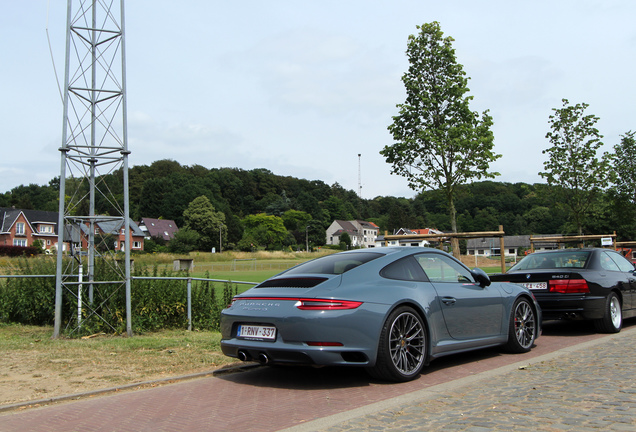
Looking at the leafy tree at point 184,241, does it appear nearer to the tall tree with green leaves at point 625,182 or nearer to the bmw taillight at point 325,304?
the tall tree with green leaves at point 625,182

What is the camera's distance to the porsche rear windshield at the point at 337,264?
6.30 meters

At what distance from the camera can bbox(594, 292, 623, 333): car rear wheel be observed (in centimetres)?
969

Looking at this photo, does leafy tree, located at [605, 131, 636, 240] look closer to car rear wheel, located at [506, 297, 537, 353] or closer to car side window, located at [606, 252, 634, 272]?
car side window, located at [606, 252, 634, 272]

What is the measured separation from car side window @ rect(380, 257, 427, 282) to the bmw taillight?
2.49 ft

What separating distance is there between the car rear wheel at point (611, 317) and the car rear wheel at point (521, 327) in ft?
7.73

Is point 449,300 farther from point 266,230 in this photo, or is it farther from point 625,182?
point 266,230

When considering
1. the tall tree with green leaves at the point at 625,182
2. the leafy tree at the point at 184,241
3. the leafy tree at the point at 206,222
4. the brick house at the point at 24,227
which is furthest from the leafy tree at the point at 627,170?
the leafy tree at the point at 206,222

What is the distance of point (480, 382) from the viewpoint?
→ 233 inches

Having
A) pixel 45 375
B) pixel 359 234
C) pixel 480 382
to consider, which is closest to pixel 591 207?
pixel 480 382

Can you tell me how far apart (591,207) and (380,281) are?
900 inches

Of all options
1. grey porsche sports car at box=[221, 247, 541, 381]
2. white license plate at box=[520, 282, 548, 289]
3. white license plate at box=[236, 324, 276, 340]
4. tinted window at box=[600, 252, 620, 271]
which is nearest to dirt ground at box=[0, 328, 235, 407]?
white license plate at box=[236, 324, 276, 340]

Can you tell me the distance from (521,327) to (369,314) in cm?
316

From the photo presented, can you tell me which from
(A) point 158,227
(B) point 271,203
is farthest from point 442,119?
(B) point 271,203

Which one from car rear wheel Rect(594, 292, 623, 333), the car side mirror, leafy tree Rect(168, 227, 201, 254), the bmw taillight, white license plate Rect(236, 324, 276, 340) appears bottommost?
car rear wheel Rect(594, 292, 623, 333)
